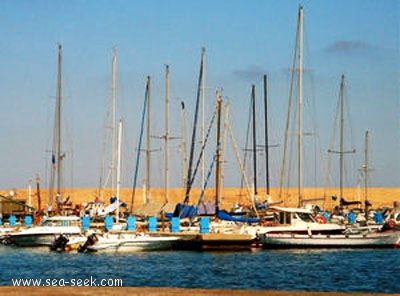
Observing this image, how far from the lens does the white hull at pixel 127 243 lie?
46.8 m

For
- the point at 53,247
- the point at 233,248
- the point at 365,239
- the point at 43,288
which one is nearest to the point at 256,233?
the point at 233,248

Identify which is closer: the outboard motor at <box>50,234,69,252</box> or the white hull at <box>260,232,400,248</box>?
the white hull at <box>260,232,400,248</box>

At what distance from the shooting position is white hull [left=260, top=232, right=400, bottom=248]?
47.6 metres

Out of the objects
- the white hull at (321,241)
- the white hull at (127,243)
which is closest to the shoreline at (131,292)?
the white hull at (127,243)

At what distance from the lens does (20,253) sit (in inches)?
1957

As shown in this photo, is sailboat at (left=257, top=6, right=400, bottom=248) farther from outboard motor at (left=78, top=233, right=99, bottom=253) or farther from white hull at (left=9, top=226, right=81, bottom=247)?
white hull at (left=9, top=226, right=81, bottom=247)

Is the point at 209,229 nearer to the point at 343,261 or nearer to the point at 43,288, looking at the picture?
the point at 343,261

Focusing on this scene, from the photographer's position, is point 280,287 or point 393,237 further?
point 393,237

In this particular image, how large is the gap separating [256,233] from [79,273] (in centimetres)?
1502

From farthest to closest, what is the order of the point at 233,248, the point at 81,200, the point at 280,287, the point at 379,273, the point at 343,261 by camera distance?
1. the point at 81,200
2. the point at 233,248
3. the point at 343,261
4. the point at 379,273
5. the point at 280,287

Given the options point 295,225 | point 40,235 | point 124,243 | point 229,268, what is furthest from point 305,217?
point 40,235

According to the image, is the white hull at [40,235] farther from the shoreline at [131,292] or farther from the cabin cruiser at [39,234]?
the shoreline at [131,292]

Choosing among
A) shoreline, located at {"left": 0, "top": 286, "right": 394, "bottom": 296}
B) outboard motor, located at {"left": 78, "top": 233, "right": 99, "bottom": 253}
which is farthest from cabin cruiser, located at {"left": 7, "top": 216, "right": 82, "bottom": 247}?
shoreline, located at {"left": 0, "top": 286, "right": 394, "bottom": 296}

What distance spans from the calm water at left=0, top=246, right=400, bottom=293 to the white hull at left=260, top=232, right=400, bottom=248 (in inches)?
26.8
